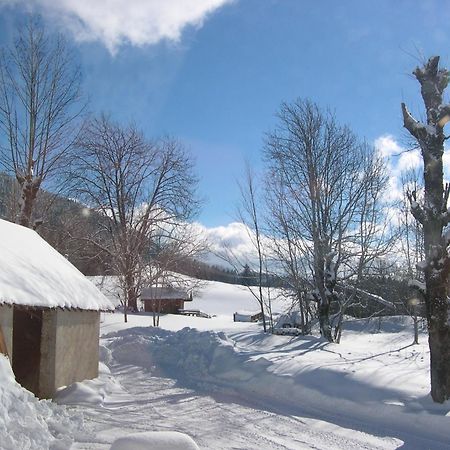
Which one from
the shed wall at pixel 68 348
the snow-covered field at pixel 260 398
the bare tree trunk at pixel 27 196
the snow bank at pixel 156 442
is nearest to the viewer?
the snow bank at pixel 156 442

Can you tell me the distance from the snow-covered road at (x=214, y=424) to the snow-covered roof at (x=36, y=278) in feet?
7.04

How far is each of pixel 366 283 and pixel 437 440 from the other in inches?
521

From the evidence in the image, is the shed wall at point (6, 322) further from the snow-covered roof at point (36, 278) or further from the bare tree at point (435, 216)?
the bare tree at point (435, 216)

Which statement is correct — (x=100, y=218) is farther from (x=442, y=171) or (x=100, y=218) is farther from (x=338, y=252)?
(x=442, y=171)

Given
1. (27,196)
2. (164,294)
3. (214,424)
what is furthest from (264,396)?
(164,294)

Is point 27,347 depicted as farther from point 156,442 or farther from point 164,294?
point 164,294

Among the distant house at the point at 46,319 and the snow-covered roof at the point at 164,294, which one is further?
the snow-covered roof at the point at 164,294

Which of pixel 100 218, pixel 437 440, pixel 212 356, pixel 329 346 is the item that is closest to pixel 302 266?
pixel 329 346

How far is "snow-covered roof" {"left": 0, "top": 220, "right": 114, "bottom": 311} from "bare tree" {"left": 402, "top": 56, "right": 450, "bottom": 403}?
278 inches

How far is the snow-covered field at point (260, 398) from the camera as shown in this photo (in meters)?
7.85

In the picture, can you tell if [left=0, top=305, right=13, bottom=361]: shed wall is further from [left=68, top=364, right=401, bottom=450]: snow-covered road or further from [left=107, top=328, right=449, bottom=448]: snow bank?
[left=107, top=328, right=449, bottom=448]: snow bank

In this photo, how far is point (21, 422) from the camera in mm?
5766

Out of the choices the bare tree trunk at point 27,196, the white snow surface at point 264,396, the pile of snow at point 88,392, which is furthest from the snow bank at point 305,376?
the bare tree trunk at point 27,196

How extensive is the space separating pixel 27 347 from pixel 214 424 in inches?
188
